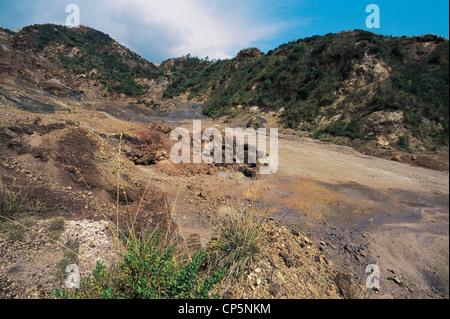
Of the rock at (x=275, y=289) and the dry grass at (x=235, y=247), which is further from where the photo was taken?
the dry grass at (x=235, y=247)

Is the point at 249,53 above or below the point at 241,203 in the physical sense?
above

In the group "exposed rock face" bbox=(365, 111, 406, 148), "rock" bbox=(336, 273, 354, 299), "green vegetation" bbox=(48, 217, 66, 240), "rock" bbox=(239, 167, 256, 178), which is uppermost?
"exposed rock face" bbox=(365, 111, 406, 148)

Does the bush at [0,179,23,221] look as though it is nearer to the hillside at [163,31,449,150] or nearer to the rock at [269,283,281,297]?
the rock at [269,283,281,297]

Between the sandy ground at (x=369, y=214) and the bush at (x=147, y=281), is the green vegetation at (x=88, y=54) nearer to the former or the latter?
the sandy ground at (x=369, y=214)

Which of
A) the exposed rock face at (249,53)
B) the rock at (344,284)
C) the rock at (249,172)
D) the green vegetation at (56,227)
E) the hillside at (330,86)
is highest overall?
the exposed rock face at (249,53)

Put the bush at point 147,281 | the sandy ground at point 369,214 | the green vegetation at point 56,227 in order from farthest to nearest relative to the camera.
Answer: the green vegetation at point 56,227 < the bush at point 147,281 < the sandy ground at point 369,214

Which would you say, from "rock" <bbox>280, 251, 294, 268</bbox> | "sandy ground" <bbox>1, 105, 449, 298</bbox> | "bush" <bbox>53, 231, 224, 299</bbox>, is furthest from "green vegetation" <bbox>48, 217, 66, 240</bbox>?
"rock" <bbox>280, 251, 294, 268</bbox>

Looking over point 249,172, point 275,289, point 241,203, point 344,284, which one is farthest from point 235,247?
point 249,172

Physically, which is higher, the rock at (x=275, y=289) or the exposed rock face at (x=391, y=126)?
the exposed rock face at (x=391, y=126)

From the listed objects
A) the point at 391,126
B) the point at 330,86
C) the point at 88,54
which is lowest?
the point at 391,126

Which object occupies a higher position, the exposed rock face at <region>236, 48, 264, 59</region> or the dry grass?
the exposed rock face at <region>236, 48, 264, 59</region>

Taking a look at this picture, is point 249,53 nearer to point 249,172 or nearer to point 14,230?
point 249,172

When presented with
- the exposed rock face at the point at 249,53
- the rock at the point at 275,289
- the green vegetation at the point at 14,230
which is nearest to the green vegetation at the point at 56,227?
the green vegetation at the point at 14,230

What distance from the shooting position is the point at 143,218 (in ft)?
12.2
